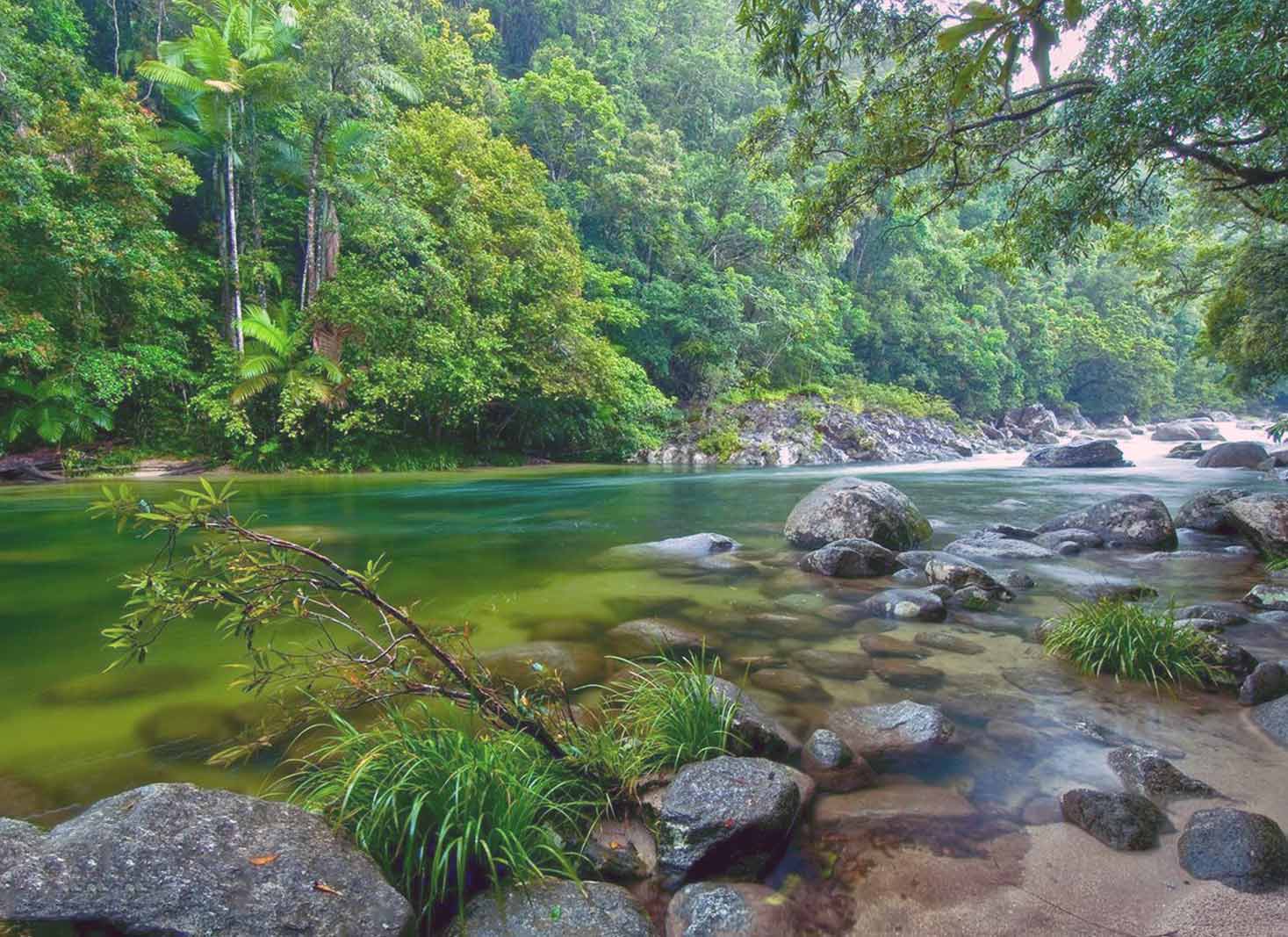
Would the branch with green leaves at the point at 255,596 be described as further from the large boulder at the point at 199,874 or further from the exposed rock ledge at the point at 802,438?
the exposed rock ledge at the point at 802,438

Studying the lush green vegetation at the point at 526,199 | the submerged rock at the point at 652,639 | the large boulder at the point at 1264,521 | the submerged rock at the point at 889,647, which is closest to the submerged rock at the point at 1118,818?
the submerged rock at the point at 889,647

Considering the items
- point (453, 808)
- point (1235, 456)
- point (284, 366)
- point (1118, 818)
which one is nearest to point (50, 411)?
point (284, 366)

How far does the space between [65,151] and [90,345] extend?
452 centimetres

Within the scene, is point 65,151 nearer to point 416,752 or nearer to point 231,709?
point 231,709

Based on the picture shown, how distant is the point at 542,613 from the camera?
5477mm

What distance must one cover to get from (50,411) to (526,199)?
48.7ft

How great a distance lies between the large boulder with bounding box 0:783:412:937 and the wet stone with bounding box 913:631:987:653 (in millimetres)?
4032

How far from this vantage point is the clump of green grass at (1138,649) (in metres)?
3.85

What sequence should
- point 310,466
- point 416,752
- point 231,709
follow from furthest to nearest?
point 310,466 → point 231,709 → point 416,752

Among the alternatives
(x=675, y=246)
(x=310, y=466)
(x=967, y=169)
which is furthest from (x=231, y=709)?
(x=675, y=246)

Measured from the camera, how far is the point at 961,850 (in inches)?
92.9

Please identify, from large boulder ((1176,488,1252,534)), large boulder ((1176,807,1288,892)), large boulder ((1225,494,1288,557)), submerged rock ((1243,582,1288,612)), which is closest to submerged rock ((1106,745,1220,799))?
large boulder ((1176,807,1288,892))

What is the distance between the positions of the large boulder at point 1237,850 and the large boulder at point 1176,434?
40.3 metres

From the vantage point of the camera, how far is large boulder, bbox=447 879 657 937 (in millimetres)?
1875
